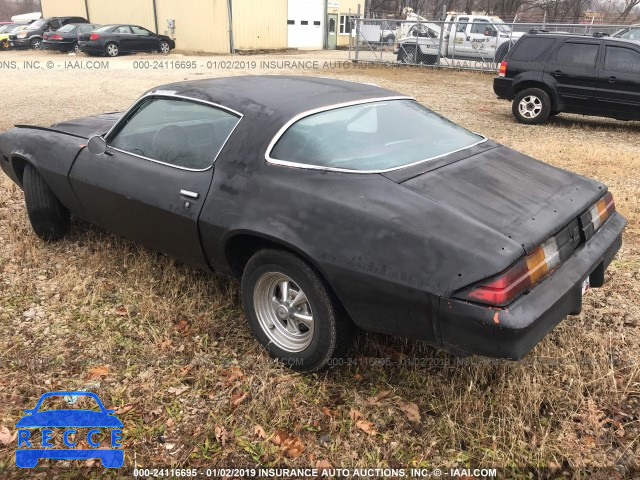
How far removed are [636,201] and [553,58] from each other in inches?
212

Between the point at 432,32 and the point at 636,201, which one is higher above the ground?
the point at 432,32

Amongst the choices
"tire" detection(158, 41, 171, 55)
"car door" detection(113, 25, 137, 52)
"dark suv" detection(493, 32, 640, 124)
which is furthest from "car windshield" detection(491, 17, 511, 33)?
"car door" detection(113, 25, 137, 52)

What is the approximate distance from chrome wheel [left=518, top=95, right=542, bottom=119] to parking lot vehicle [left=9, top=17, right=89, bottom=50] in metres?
27.0

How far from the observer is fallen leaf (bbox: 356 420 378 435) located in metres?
2.46

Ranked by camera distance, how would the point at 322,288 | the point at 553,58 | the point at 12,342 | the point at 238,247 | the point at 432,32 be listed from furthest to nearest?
the point at 432,32, the point at 553,58, the point at 12,342, the point at 238,247, the point at 322,288

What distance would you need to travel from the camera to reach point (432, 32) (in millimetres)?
19641

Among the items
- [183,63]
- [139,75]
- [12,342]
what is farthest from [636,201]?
[183,63]

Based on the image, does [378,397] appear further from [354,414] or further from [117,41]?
[117,41]

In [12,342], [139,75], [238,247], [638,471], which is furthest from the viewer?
[139,75]

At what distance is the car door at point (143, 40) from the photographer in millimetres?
23547

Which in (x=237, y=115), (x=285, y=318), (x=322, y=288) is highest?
(x=237, y=115)

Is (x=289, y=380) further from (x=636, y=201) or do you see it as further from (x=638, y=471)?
(x=636, y=201)

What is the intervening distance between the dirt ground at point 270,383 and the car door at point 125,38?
71.0 ft

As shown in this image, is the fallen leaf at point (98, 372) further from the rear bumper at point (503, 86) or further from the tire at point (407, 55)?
the tire at point (407, 55)
